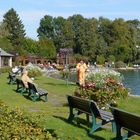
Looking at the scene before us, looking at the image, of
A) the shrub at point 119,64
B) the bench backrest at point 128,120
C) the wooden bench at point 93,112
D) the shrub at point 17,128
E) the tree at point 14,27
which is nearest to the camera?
the shrub at point 17,128

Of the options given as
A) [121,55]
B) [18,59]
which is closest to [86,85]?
[18,59]

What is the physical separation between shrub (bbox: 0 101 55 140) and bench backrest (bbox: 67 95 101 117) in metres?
2.96

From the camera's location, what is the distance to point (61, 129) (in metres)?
11.7

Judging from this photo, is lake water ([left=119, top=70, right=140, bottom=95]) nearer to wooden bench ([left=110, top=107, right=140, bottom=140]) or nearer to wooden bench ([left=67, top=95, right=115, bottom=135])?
wooden bench ([left=67, top=95, right=115, bottom=135])

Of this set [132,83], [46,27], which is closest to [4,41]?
[46,27]

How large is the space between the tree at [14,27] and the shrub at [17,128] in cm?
10764

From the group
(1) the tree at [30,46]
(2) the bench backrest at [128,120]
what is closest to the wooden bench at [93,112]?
(2) the bench backrest at [128,120]

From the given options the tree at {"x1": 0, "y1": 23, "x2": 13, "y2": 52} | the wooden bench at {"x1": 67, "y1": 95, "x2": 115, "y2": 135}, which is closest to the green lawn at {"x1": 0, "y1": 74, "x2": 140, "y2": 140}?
the wooden bench at {"x1": 67, "y1": 95, "x2": 115, "y2": 135}

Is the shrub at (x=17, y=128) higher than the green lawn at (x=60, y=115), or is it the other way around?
the shrub at (x=17, y=128)

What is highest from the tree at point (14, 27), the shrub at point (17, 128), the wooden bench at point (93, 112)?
the tree at point (14, 27)

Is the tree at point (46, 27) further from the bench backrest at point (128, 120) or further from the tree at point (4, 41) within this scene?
the bench backrest at point (128, 120)

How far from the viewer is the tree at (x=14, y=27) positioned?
117 metres

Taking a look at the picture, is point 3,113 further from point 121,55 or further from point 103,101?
point 121,55

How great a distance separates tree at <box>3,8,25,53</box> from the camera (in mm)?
116875
